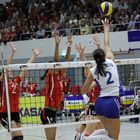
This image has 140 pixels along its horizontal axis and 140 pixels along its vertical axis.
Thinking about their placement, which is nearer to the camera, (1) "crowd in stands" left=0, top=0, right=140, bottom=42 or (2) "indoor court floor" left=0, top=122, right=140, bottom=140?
(2) "indoor court floor" left=0, top=122, right=140, bottom=140

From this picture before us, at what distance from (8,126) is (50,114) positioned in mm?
819

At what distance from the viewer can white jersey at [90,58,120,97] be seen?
7.06 metres

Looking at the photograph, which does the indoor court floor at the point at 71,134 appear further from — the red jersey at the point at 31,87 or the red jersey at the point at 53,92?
the red jersey at the point at 31,87

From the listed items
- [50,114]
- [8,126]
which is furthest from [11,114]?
[50,114]

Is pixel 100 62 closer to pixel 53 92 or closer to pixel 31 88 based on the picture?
pixel 53 92

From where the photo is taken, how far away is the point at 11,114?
28.9 feet

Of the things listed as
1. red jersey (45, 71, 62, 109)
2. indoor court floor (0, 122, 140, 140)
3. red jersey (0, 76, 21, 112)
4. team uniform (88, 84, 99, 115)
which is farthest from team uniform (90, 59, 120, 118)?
indoor court floor (0, 122, 140, 140)

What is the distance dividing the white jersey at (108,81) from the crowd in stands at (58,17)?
16057 millimetres

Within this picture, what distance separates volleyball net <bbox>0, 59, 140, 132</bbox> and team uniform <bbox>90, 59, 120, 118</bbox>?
1.53m

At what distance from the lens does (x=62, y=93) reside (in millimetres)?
10094

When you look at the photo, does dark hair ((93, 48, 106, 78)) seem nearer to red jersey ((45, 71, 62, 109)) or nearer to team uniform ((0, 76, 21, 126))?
red jersey ((45, 71, 62, 109))

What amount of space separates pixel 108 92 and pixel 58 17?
68.6 ft

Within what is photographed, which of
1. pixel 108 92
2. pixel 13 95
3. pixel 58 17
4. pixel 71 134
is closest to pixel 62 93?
pixel 13 95

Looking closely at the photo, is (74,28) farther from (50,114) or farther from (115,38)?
(50,114)
